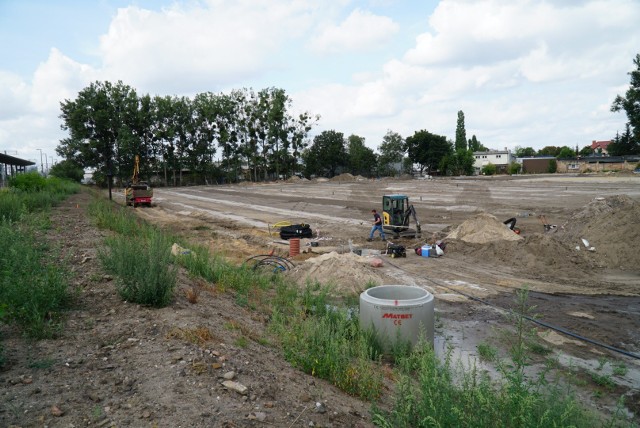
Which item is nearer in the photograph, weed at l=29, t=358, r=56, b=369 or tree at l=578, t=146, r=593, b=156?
weed at l=29, t=358, r=56, b=369

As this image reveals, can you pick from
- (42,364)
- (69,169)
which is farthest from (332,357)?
(69,169)

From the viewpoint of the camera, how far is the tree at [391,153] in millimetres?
95000

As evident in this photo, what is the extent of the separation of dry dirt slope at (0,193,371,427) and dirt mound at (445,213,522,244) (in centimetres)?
1152

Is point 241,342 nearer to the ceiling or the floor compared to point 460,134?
nearer to the floor

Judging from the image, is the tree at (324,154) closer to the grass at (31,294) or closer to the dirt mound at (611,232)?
the dirt mound at (611,232)

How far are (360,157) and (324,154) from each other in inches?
329

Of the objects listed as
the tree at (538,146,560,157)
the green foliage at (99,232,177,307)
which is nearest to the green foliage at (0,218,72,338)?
the green foliage at (99,232,177,307)

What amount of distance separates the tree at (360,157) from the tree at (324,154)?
8.51 feet

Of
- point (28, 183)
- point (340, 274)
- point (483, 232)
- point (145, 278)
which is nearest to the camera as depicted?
point (145, 278)

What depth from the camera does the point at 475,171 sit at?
93.3 metres

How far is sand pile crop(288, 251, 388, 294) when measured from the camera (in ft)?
33.9

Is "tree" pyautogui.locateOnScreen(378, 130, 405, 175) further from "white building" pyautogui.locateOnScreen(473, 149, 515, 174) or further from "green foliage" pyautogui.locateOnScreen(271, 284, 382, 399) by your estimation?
"green foliage" pyautogui.locateOnScreen(271, 284, 382, 399)

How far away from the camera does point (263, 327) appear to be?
7129 mm

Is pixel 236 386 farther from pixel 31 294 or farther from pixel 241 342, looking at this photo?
pixel 31 294
